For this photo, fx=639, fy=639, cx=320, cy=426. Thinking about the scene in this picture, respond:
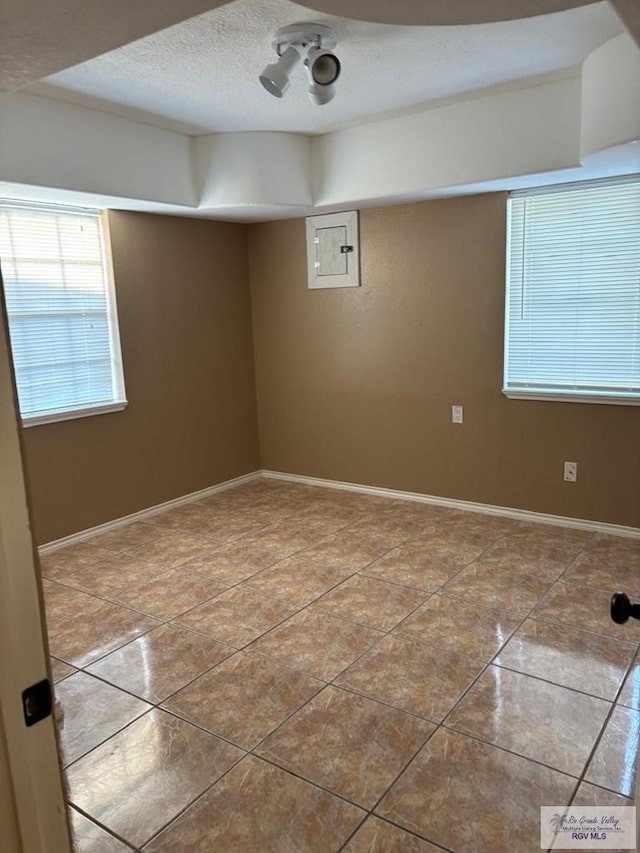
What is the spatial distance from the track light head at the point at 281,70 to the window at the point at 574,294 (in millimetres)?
1780

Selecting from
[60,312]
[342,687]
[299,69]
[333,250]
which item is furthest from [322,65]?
[342,687]

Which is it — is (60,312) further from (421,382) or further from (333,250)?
(421,382)

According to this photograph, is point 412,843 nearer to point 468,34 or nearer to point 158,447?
point 468,34

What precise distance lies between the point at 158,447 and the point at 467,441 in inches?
84.2

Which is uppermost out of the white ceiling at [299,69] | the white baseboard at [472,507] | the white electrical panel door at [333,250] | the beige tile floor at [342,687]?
the white ceiling at [299,69]

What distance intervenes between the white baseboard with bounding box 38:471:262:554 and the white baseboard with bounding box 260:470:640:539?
28 centimetres

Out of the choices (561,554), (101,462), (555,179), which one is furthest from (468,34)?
(101,462)

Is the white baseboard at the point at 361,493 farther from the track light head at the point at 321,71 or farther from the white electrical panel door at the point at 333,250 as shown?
the track light head at the point at 321,71

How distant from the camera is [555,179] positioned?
3551 mm

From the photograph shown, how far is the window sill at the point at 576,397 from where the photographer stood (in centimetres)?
364

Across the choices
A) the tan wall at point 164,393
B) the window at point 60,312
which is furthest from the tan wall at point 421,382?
the window at point 60,312

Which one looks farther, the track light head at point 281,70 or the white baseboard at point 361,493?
the white baseboard at point 361,493

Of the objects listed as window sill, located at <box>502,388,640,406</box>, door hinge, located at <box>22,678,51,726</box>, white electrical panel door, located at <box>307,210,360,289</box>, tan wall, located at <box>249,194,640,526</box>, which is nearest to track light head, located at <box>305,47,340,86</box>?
tan wall, located at <box>249,194,640,526</box>

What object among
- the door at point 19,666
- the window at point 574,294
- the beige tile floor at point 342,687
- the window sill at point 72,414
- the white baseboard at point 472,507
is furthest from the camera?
the white baseboard at point 472,507
